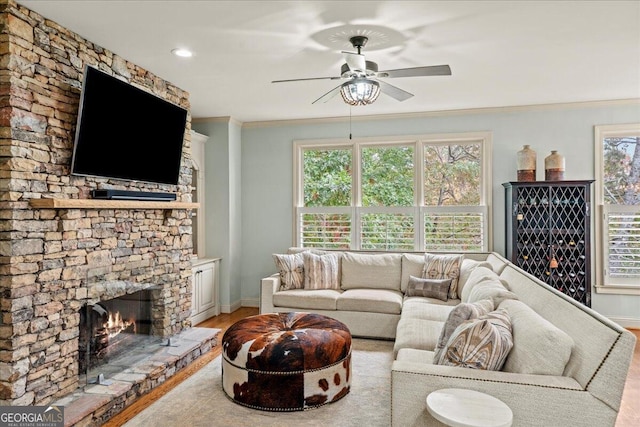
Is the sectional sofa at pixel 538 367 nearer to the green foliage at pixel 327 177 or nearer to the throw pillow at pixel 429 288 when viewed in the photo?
the throw pillow at pixel 429 288

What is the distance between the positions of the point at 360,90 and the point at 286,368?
2.09m

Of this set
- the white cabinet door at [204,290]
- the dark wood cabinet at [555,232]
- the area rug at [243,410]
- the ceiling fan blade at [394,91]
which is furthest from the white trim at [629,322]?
the white cabinet door at [204,290]

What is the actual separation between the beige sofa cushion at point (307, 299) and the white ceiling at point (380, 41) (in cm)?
231

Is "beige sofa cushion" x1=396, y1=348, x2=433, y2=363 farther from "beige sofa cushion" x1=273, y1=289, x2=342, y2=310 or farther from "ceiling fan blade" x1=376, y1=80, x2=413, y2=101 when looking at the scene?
"ceiling fan blade" x1=376, y1=80, x2=413, y2=101

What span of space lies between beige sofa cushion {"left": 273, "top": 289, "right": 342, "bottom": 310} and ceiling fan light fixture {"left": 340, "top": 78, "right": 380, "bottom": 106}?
2.46m

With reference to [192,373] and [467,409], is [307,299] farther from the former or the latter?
[467,409]

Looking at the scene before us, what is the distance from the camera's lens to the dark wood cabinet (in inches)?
189

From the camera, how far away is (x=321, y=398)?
9.94ft

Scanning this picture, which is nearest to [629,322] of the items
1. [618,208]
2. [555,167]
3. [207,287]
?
[618,208]

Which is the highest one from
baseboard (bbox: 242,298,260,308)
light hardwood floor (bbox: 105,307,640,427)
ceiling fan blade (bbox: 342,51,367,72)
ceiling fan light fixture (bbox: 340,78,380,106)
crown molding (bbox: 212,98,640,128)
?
crown molding (bbox: 212,98,640,128)

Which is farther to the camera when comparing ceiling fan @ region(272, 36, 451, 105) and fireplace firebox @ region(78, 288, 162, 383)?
fireplace firebox @ region(78, 288, 162, 383)

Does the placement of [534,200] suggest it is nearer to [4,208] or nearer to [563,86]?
[563,86]

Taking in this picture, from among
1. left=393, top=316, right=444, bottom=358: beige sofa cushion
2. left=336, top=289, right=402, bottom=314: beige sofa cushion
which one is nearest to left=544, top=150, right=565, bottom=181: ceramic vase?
left=336, top=289, right=402, bottom=314: beige sofa cushion

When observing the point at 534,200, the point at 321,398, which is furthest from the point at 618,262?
the point at 321,398
